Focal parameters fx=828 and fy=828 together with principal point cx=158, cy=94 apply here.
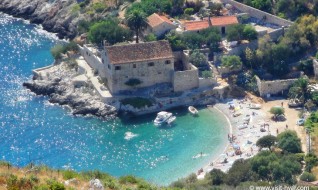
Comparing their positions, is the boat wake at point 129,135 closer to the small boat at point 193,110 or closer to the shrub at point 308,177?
the small boat at point 193,110

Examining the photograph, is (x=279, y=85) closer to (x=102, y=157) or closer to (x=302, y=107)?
(x=302, y=107)

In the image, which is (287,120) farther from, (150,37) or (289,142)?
(150,37)

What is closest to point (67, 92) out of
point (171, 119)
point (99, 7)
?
point (171, 119)

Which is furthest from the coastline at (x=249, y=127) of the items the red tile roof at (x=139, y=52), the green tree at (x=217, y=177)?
the red tile roof at (x=139, y=52)

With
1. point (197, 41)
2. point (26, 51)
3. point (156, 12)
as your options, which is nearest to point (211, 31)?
point (197, 41)

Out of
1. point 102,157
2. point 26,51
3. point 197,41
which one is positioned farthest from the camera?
point 26,51

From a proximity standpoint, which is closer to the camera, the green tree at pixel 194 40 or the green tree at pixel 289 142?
the green tree at pixel 289 142
